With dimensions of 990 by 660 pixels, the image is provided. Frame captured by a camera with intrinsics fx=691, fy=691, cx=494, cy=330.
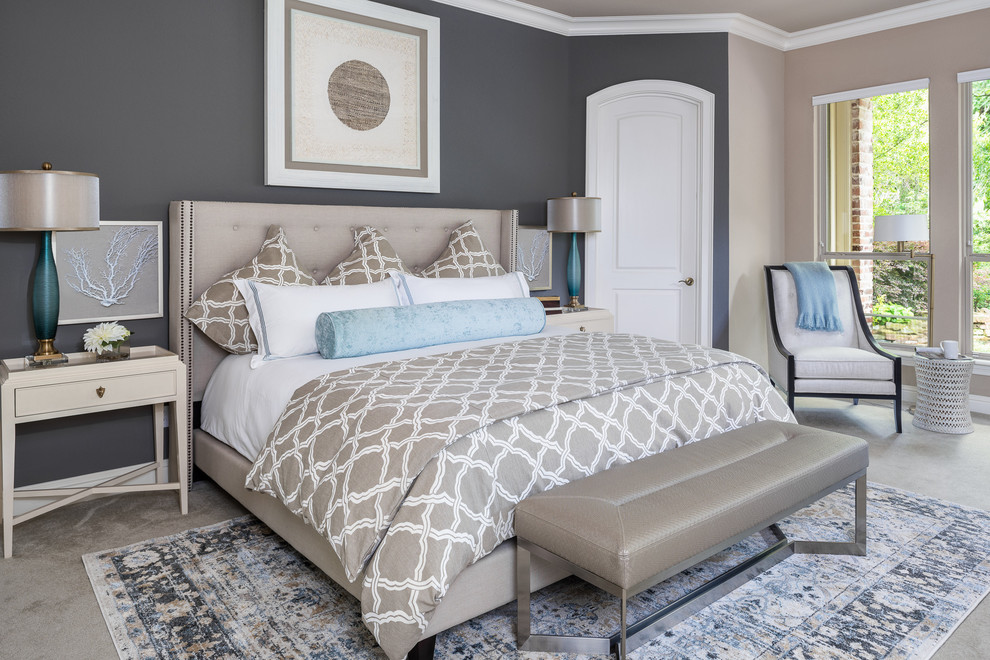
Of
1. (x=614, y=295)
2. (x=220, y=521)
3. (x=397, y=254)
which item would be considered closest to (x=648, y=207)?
(x=614, y=295)

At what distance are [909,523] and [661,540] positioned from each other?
1.69 meters

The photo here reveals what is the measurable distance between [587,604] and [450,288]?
185 cm

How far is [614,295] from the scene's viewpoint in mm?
5301

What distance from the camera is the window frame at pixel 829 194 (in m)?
4.84

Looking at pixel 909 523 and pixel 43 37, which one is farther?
pixel 43 37

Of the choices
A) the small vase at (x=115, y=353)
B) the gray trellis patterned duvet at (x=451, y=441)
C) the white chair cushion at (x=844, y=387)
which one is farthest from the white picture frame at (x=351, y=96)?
the white chair cushion at (x=844, y=387)

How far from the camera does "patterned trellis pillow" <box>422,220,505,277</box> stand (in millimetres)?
4047

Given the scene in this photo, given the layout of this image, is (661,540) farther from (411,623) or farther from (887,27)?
(887,27)

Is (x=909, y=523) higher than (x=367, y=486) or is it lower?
lower

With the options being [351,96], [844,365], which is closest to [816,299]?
[844,365]

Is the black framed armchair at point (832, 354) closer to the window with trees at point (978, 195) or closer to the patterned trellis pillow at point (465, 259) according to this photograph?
the window with trees at point (978, 195)

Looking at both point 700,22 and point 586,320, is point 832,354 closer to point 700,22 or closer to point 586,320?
point 586,320

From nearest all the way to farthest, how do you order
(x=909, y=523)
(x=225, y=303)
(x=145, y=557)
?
(x=145, y=557)
(x=909, y=523)
(x=225, y=303)

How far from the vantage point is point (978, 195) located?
460cm
